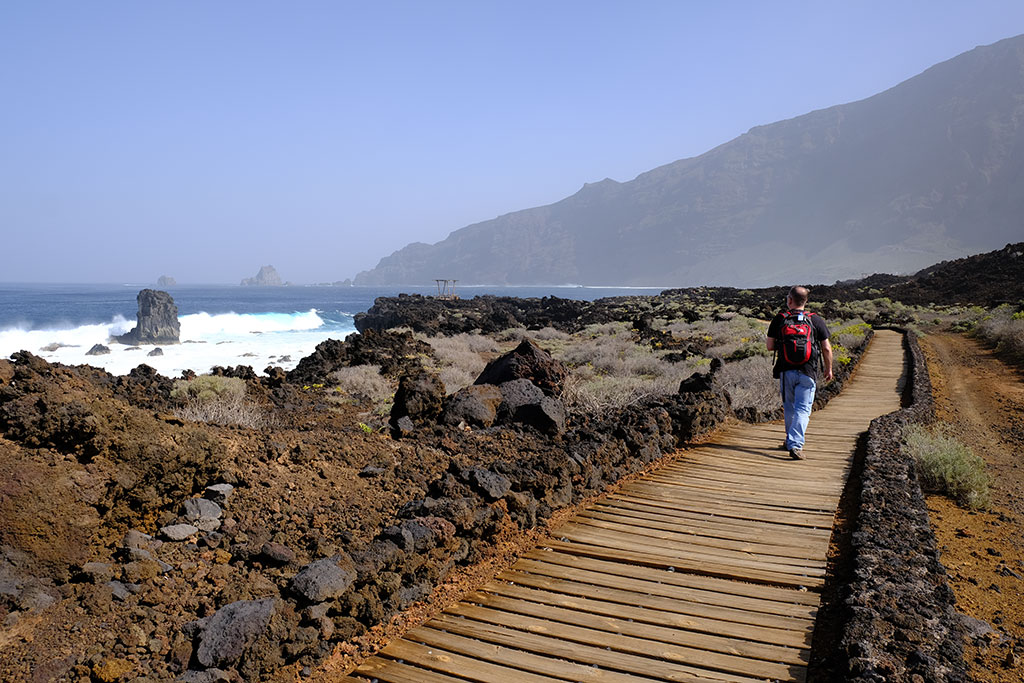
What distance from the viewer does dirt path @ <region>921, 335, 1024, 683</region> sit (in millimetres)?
3367

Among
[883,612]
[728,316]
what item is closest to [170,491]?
[883,612]

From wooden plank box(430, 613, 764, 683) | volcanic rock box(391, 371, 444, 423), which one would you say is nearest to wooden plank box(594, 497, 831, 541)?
wooden plank box(430, 613, 764, 683)

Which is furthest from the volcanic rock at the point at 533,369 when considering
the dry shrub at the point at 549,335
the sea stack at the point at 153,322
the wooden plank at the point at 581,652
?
the sea stack at the point at 153,322

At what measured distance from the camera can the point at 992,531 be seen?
5.31 metres

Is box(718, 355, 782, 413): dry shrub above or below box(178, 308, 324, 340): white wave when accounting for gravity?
above

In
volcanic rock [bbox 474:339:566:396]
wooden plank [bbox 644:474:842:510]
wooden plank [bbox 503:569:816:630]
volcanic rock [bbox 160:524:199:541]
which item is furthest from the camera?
volcanic rock [bbox 474:339:566:396]

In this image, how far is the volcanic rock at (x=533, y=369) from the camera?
9.27m

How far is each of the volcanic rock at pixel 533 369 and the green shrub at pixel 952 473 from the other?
4394 mm

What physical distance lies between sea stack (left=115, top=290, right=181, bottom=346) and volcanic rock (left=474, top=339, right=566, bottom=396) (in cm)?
4023

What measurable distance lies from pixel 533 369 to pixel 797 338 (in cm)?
392

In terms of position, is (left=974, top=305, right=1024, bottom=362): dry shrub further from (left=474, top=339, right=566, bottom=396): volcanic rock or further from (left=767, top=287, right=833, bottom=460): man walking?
(left=474, top=339, right=566, bottom=396): volcanic rock

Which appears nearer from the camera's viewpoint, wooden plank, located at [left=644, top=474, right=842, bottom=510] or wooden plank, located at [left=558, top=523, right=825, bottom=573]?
wooden plank, located at [left=558, top=523, right=825, bottom=573]

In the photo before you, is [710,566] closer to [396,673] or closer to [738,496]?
[738,496]

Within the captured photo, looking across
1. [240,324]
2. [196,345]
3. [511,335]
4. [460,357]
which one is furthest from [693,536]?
[240,324]
